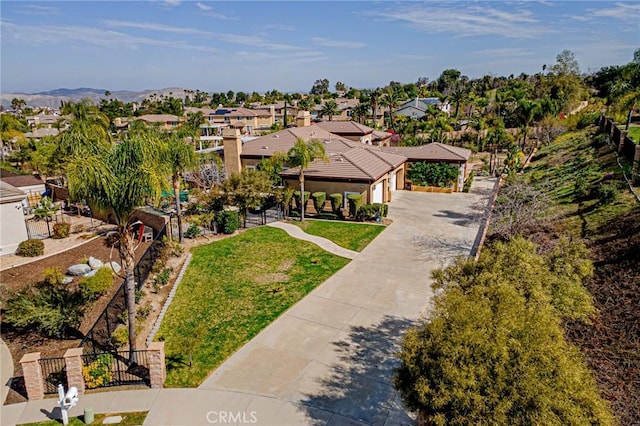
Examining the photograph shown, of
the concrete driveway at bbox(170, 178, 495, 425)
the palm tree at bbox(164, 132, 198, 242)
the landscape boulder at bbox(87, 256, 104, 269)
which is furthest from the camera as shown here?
the palm tree at bbox(164, 132, 198, 242)

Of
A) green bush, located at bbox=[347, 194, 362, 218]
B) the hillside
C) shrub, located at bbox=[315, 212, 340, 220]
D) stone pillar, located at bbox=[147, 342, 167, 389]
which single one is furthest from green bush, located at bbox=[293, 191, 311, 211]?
stone pillar, located at bbox=[147, 342, 167, 389]

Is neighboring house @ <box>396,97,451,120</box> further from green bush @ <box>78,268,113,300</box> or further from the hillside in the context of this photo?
green bush @ <box>78,268,113,300</box>

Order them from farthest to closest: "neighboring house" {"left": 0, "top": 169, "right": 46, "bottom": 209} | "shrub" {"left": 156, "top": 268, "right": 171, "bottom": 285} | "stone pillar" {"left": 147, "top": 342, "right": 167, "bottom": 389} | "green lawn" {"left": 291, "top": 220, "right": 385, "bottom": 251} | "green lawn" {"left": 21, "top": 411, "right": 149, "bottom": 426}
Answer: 1. "neighboring house" {"left": 0, "top": 169, "right": 46, "bottom": 209}
2. "green lawn" {"left": 291, "top": 220, "right": 385, "bottom": 251}
3. "shrub" {"left": 156, "top": 268, "right": 171, "bottom": 285}
4. "stone pillar" {"left": 147, "top": 342, "right": 167, "bottom": 389}
5. "green lawn" {"left": 21, "top": 411, "right": 149, "bottom": 426}

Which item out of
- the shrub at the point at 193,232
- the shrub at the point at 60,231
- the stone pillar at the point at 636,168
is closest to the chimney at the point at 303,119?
the shrub at the point at 193,232

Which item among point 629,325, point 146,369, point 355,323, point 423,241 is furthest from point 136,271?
point 629,325

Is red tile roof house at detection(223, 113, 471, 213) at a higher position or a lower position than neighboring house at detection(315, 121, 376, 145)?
lower

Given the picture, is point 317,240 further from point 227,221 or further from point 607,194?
point 607,194

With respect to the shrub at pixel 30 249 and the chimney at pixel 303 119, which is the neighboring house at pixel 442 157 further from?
the shrub at pixel 30 249
